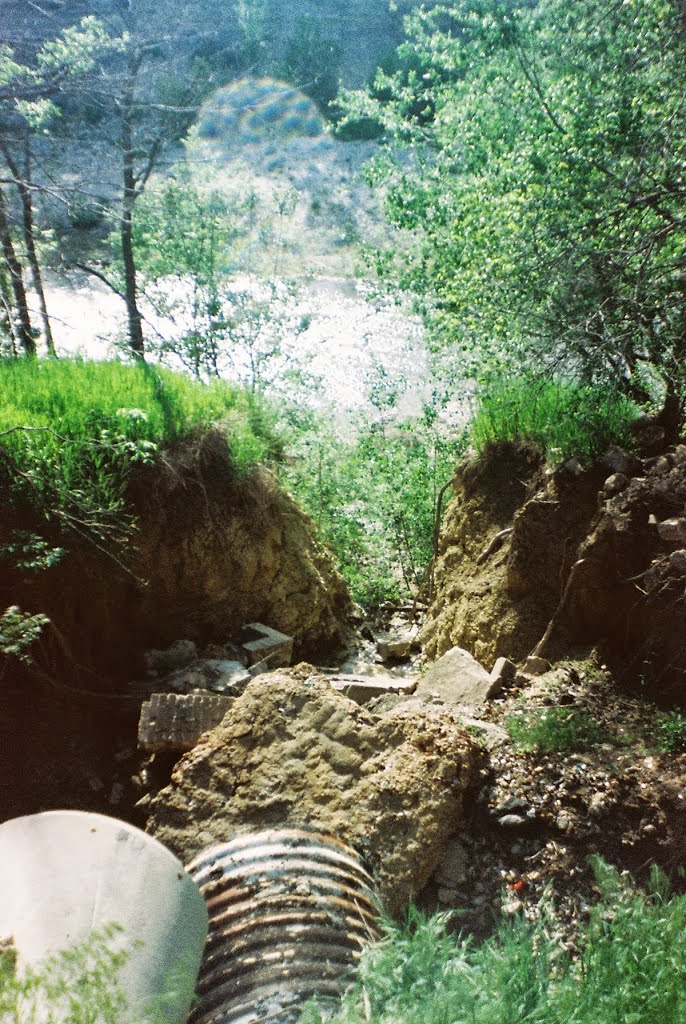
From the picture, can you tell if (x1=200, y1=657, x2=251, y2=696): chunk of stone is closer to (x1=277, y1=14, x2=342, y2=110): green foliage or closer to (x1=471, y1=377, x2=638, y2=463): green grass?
(x1=471, y1=377, x2=638, y2=463): green grass

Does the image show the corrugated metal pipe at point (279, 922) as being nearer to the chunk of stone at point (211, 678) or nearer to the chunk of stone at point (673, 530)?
the chunk of stone at point (211, 678)

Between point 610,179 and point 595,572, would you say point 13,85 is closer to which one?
point 610,179

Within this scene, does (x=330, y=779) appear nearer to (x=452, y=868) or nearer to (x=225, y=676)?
(x=452, y=868)

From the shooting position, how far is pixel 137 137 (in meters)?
9.41

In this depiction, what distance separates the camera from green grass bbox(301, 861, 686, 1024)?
80.7 inches

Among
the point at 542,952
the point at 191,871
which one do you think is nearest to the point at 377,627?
the point at 191,871

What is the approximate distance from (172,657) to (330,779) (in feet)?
7.72

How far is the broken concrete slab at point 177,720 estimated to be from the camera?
3764 millimetres

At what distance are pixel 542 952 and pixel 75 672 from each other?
331 cm

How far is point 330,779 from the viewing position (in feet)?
10.9

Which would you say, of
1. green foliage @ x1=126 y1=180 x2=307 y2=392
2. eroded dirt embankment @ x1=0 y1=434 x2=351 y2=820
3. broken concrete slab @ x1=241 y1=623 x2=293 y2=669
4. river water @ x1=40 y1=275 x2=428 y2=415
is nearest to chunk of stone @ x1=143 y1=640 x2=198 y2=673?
eroded dirt embankment @ x1=0 y1=434 x2=351 y2=820

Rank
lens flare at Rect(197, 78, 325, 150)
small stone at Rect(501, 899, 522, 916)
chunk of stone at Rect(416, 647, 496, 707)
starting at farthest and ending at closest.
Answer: lens flare at Rect(197, 78, 325, 150) → chunk of stone at Rect(416, 647, 496, 707) → small stone at Rect(501, 899, 522, 916)

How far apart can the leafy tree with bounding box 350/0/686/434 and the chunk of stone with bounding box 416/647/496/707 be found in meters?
2.17

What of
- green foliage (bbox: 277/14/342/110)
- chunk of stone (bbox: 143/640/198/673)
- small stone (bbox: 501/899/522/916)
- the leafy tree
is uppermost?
green foliage (bbox: 277/14/342/110)
